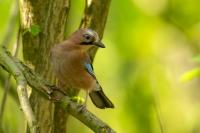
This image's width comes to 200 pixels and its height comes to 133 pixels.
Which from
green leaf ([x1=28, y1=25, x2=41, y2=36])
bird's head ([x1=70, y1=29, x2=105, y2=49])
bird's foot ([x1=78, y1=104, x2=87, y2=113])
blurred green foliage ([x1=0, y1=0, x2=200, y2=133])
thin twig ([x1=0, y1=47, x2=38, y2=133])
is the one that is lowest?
blurred green foliage ([x1=0, y1=0, x2=200, y2=133])

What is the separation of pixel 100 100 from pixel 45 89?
1.10m

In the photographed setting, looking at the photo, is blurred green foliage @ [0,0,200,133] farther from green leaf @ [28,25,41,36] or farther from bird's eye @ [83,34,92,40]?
green leaf @ [28,25,41,36]

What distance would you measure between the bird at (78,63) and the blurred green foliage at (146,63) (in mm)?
491

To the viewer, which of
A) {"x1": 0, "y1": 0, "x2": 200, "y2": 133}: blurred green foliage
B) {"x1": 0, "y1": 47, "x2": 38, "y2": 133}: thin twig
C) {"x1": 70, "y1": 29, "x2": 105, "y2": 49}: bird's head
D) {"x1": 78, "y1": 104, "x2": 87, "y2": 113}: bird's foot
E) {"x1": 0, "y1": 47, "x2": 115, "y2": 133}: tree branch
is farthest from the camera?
{"x1": 0, "y1": 0, "x2": 200, "y2": 133}: blurred green foliage

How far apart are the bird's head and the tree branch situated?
696mm

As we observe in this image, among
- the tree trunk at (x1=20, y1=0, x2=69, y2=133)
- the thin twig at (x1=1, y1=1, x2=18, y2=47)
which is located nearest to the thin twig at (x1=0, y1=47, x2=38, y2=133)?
the tree trunk at (x1=20, y1=0, x2=69, y2=133)

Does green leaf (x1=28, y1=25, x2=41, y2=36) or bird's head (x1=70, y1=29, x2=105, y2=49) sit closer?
green leaf (x1=28, y1=25, x2=41, y2=36)

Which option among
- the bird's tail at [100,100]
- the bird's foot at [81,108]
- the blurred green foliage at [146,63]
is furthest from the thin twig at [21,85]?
the blurred green foliage at [146,63]

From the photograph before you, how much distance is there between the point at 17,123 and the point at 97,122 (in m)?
A: 2.30

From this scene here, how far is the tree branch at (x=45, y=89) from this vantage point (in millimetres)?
3169

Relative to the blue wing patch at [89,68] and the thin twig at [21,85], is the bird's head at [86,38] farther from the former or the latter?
the thin twig at [21,85]

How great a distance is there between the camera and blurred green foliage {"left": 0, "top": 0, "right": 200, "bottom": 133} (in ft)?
16.4

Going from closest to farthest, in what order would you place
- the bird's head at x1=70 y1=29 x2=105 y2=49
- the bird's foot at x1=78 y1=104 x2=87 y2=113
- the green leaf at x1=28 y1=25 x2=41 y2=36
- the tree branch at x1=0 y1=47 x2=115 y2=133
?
the tree branch at x1=0 y1=47 x2=115 y2=133 < the bird's foot at x1=78 y1=104 x2=87 y2=113 < the green leaf at x1=28 y1=25 x2=41 y2=36 < the bird's head at x1=70 y1=29 x2=105 y2=49

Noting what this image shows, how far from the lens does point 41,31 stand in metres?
3.99
